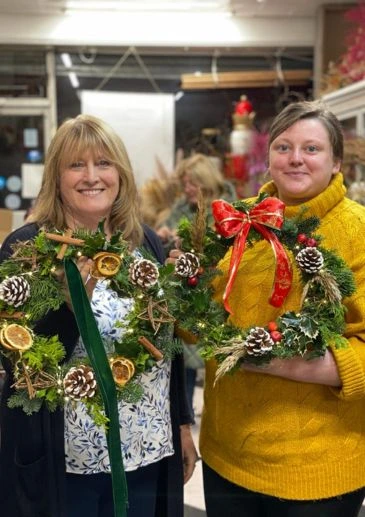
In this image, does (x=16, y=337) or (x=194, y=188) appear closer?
(x=16, y=337)

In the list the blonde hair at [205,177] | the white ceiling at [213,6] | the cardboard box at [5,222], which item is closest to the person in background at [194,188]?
the blonde hair at [205,177]

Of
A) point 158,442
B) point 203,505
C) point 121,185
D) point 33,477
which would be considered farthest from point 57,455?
point 121,185

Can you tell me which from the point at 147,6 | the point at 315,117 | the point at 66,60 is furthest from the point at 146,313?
the point at 66,60

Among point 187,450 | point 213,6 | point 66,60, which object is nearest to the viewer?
point 187,450

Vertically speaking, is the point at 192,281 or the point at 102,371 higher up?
the point at 192,281

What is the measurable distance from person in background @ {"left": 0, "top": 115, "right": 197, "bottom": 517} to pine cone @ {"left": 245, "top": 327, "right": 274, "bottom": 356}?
0.86 ft

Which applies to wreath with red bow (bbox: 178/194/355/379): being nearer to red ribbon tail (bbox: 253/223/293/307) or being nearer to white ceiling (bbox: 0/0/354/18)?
red ribbon tail (bbox: 253/223/293/307)

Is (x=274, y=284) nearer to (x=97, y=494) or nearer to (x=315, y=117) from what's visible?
(x=315, y=117)

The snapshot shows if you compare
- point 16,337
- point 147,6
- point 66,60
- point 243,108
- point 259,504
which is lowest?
point 259,504

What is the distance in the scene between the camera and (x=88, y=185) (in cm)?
140

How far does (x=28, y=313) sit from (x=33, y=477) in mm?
349

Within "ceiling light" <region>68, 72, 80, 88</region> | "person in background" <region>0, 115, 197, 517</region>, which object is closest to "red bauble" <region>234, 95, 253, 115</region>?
"ceiling light" <region>68, 72, 80, 88</region>

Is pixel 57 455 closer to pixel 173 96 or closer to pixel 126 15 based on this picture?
pixel 126 15

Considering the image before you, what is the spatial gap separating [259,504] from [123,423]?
351mm
